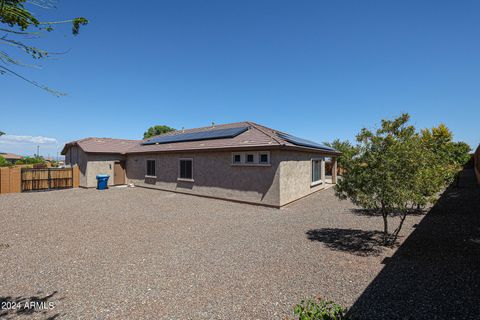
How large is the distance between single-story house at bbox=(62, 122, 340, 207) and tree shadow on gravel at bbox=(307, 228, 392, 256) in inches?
149

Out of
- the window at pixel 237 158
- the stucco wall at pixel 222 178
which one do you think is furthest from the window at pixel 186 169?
the window at pixel 237 158

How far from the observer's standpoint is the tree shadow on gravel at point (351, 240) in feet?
21.1

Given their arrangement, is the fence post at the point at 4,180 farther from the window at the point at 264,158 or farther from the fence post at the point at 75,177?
the window at the point at 264,158

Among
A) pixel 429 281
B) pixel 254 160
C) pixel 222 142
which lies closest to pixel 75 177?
pixel 222 142

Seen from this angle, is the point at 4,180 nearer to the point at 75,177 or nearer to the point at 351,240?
the point at 75,177

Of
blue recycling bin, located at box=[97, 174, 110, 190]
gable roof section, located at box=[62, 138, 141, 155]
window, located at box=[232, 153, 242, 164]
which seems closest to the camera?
window, located at box=[232, 153, 242, 164]

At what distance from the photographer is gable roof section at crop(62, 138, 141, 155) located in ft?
65.5

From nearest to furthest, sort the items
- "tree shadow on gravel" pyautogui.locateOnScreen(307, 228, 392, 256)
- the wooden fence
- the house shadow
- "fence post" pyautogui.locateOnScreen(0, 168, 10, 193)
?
the house shadow < "tree shadow on gravel" pyautogui.locateOnScreen(307, 228, 392, 256) < "fence post" pyautogui.locateOnScreen(0, 168, 10, 193) < the wooden fence

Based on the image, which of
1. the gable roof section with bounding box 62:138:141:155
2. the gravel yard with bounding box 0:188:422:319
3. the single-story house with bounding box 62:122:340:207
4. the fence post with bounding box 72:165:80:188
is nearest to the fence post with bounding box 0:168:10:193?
the fence post with bounding box 72:165:80:188

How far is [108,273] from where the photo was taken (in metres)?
5.11

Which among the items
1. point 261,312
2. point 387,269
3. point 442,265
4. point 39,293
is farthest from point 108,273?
point 442,265

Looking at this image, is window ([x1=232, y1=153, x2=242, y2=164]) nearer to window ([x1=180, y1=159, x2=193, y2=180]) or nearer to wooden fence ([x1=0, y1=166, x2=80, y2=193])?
window ([x1=180, y1=159, x2=193, y2=180])

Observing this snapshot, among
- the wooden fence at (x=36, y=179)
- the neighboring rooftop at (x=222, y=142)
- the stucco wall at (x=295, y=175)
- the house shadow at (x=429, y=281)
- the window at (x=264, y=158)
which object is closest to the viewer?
the house shadow at (x=429, y=281)

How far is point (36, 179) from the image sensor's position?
18.2 metres
